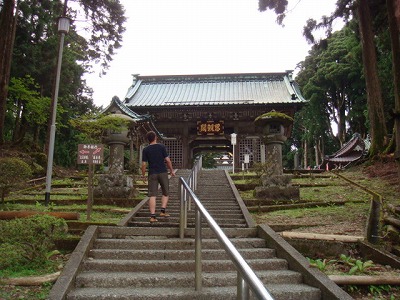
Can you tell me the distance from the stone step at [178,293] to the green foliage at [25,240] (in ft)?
3.11

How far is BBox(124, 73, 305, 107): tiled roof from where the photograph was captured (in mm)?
22312

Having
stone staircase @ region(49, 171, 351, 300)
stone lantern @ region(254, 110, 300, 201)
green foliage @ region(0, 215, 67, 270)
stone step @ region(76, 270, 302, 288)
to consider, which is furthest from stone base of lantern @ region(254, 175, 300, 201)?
green foliage @ region(0, 215, 67, 270)

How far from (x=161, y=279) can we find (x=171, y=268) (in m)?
0.40

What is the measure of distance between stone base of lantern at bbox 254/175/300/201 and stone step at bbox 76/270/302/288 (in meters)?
5.70

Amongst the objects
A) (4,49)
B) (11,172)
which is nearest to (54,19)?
(4,49)

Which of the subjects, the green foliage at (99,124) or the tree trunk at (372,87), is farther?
the tree trunk at (372,87)

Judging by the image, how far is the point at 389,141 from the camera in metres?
13.6

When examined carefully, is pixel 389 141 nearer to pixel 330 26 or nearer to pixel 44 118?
pixel 330 26

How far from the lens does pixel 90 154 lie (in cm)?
746

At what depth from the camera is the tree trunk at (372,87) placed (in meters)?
13.7

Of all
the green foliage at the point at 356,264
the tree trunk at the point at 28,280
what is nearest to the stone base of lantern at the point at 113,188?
the tree trunk at the point at 28,280

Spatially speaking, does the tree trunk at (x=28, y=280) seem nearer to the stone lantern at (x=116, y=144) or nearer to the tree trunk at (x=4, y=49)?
the stone lantern at (x=116, y=144)

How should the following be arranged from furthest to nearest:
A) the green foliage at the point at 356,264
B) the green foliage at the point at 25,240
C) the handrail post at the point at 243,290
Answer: the green foliage at the point at 356,264 → the green foliage at the point at 25,240 → the handrail post at the point at 243,290

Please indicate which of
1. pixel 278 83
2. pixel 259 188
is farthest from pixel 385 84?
pixel 259 188
